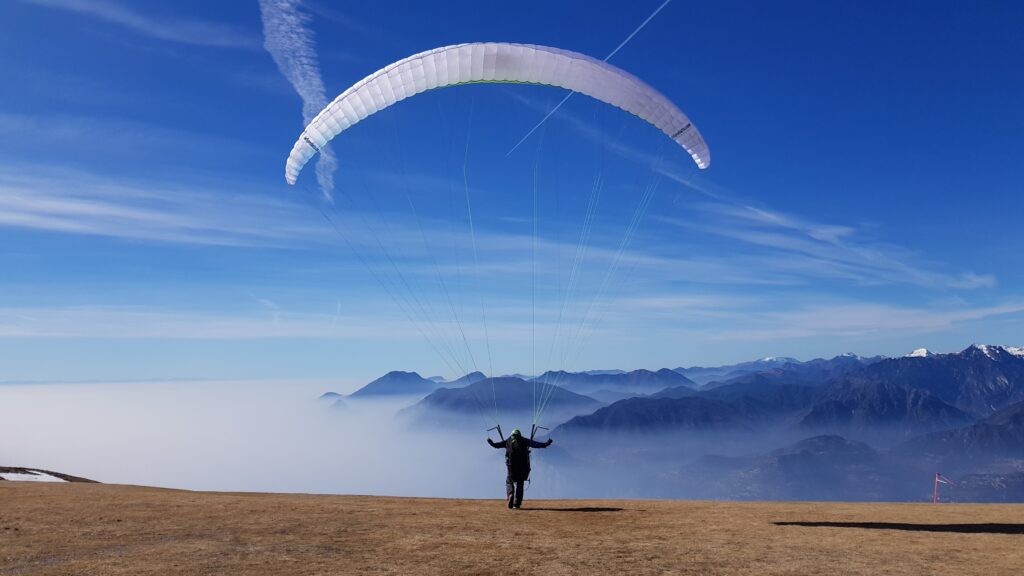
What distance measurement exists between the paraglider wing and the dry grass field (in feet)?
50.7

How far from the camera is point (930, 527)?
21656mm

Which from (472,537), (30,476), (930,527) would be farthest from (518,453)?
(30,476)

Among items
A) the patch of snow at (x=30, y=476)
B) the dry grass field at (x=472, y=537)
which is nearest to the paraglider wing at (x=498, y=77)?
the dry grass field at (x=472, y=537)

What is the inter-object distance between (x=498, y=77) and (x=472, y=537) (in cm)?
1666

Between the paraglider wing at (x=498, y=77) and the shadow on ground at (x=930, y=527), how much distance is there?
16.3 meters

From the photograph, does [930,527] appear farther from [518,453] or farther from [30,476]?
[30,476]

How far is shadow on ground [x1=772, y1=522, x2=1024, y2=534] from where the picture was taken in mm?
21000

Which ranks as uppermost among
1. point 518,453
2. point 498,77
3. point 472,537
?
point 498,77

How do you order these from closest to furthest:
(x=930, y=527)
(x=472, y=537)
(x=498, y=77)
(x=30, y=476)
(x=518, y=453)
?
1. (x=472, y=537)
2. (x=930, y=527)
3. (x=518, y=453)
4. (x=498, y=77)
5. (x=30, y=476)

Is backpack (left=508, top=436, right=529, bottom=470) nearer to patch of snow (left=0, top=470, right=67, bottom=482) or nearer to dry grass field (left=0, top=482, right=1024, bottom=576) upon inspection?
dry grass field (left=0, top=482, right=1024, bottom=576)

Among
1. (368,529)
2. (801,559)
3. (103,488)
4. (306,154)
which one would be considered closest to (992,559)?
(801,559)

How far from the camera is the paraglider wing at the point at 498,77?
82.7ft

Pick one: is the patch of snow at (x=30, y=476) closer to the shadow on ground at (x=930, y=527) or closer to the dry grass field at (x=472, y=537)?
the dry grass field at (x=472, y=537)

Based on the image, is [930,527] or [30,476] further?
[30,476]
